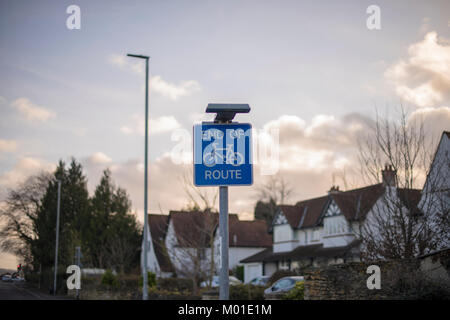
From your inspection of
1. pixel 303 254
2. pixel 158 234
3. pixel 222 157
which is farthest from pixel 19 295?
pixel 222 157

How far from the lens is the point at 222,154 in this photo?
6.54 m

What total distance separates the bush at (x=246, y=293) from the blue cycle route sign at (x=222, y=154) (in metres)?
18.6

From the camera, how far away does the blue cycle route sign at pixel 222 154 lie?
6.51 m

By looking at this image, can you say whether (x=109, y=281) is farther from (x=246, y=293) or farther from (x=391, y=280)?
(x=391, y=280)

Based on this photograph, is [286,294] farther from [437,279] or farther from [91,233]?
[91,233]

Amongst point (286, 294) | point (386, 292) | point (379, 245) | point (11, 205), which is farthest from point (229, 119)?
point (11, 205)

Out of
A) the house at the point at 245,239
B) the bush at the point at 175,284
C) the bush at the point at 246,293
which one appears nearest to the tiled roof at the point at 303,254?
the house at the point at 245,239

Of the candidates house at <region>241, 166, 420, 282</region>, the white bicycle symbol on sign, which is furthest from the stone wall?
house at <region>241, 166, 420, 282</region>

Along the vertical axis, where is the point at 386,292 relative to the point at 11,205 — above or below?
below

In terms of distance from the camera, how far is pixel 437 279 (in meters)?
11.8

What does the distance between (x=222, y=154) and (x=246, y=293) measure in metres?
19.2

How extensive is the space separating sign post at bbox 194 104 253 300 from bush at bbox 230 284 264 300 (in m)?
18.6
